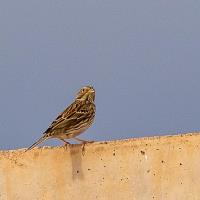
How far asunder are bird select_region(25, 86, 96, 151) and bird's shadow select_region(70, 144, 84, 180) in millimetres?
110

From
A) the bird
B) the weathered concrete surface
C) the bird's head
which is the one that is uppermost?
the bird's head

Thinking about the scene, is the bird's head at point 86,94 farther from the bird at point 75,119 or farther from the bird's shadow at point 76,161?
the bird's shadow at point 76,161

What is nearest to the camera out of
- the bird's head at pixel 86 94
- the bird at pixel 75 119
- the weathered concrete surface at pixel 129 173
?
the weathered concrete surface at pixel 129 173

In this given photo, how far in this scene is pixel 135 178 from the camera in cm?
586

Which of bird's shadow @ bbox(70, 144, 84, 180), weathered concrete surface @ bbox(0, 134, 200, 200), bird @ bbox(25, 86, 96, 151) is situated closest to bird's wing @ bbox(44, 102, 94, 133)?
bird @ bbox(25, 86, 96, 151)

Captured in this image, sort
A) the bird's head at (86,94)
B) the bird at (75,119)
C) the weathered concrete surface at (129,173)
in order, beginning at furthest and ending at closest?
the bird's head at (86,94)
the bird at (75,119)
the weathered concrete surface at (129,173)

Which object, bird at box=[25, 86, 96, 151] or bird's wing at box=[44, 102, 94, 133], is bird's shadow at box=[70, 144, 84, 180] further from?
bird's wing at box=[44, 102, 94, 133]

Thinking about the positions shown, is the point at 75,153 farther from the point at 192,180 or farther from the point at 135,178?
the point at 192,180

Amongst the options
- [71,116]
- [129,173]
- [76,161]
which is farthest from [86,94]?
[129,173]

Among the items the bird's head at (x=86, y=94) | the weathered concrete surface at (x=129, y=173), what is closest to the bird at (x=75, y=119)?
the bird's head at (x=86, y=94)

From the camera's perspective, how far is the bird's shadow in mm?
5926

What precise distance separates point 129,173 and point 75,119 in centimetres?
110

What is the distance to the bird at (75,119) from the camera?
642 cm

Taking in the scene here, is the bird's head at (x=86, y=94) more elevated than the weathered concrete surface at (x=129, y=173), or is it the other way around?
the bird's head at (x=86, y=94)
